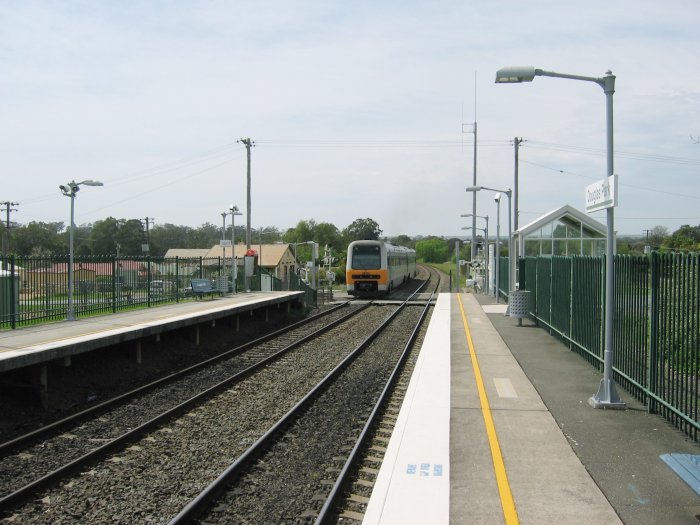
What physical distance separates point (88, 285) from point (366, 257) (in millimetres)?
19868

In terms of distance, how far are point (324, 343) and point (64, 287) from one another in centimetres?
738

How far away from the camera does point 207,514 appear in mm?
6254

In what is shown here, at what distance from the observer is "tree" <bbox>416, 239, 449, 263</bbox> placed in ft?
486

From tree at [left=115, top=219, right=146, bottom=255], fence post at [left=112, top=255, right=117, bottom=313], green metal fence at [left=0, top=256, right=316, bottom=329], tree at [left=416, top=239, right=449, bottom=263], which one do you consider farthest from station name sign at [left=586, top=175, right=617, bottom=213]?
tree at [left=416, top=239, right=449, bottom=263]

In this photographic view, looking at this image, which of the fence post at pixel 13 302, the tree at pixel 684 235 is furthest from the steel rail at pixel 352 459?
the tree at pixel 684 235

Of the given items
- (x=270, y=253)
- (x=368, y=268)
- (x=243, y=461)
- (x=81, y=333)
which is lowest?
(x=243, y=461)

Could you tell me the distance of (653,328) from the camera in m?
8.51

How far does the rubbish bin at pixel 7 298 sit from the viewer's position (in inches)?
644

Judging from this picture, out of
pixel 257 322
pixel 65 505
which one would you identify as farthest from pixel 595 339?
pixel 257 322

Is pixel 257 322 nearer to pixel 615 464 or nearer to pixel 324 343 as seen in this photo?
pixel 324 343

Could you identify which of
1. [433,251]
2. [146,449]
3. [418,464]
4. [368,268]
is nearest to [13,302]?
[146,449]

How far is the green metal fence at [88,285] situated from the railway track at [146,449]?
5.63 meters

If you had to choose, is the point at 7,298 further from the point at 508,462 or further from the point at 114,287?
the point at 508,462

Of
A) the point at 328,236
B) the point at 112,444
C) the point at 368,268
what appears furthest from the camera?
the point at 328,236
